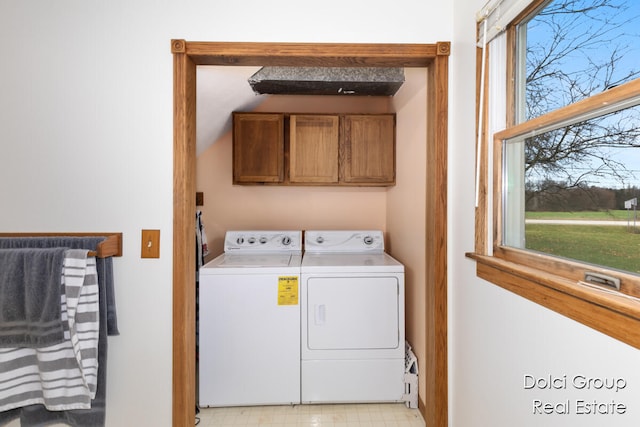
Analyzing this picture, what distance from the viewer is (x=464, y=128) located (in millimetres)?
1250

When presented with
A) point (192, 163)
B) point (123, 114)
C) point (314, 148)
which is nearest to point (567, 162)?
point (192, 163)

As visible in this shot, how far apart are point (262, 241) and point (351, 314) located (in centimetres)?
103

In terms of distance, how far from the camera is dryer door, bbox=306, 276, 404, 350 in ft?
6.61

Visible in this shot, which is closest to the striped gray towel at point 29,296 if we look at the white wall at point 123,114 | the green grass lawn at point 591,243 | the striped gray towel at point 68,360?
the striped gray towel at point 68,360

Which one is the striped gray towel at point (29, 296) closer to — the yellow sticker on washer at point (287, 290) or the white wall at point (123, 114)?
the white wall at point (123, 114)

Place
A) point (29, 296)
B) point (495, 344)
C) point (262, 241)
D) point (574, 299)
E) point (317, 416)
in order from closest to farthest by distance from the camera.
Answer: point (574, 299)
point (495, 344)
point (29, 296)
point (317, 416)
point (262, 241)

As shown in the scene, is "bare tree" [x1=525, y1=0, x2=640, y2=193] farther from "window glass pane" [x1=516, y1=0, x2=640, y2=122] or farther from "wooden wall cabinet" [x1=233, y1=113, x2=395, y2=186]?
"wooden wall cabinet" [x1=233, y1=113, x2=395, y2=186]

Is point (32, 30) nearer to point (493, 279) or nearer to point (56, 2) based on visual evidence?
point (56, 2)

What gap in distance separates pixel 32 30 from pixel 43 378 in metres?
1.38

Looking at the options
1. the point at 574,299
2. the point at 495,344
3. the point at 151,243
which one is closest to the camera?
the point at 574,299

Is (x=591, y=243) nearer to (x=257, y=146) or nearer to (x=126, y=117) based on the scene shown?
(x=126, y=117)

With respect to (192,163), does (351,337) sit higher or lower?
lower

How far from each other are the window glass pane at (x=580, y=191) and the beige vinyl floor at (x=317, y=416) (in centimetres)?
141

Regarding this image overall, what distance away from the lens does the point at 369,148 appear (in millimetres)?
2723
